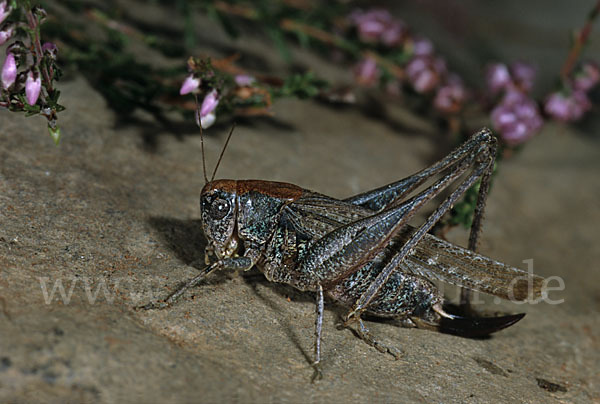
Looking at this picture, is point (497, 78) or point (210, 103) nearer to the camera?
point (210, 103)

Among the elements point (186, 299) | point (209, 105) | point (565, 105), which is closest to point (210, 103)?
point (209, 105)

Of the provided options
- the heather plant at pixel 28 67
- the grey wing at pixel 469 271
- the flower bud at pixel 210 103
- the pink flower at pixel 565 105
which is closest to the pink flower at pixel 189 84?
the flower bud at pixel 210 103

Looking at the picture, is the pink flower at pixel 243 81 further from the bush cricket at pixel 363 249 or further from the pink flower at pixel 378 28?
the pink flower at pixel 378 28

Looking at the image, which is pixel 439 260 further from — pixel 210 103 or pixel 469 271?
pixel 210 103

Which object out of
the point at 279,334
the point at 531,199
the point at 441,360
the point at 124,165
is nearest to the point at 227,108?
the point at 124,165

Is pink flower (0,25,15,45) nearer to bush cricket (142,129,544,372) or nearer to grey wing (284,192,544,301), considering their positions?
bush cricket (142,129,544,372)

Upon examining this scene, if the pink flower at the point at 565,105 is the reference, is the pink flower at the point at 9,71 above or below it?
below
